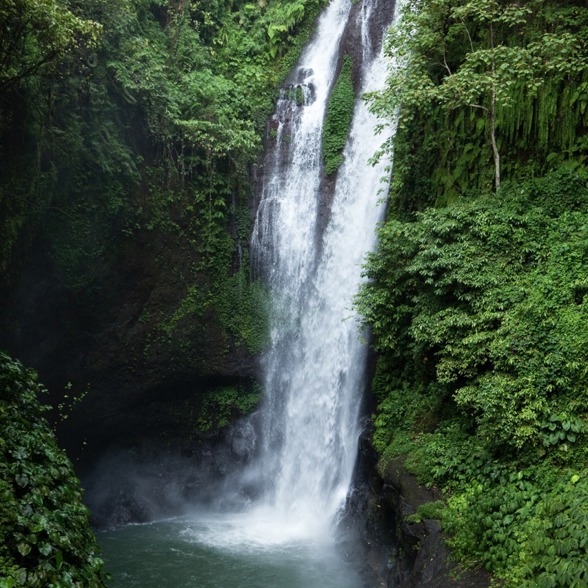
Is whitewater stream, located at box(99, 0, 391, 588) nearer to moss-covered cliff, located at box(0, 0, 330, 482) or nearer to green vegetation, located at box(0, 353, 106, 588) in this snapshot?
moss-covered cliff, located at box(0, 0, 330, 482)

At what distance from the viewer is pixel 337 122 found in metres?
14.5

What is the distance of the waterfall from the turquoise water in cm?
86

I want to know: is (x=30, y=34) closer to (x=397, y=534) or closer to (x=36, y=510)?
(x=36, y=510)

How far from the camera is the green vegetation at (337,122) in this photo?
14.2 metres

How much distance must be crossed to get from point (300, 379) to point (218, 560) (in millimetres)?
4637

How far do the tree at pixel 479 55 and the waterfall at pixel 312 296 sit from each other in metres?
2.59

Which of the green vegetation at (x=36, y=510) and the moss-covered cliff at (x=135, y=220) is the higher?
the moss-covered cliff at (x=135, y=220)

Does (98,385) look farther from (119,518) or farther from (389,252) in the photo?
(389,252)

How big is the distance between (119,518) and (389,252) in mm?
9475

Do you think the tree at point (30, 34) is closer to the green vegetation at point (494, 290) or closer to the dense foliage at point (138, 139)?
the dense foliage at point (138, 139)

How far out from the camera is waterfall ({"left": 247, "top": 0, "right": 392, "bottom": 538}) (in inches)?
471

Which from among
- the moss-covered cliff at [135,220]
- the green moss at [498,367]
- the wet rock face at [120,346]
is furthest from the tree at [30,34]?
the green moss at [498,367]

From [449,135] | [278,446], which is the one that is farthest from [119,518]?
[449,135]

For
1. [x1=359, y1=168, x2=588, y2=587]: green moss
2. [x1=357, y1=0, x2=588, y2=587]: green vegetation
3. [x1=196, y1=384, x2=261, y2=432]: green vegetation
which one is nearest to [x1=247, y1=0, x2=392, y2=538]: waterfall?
[x1=196, y1=384, x2=261, y2=432]: green vegetation
